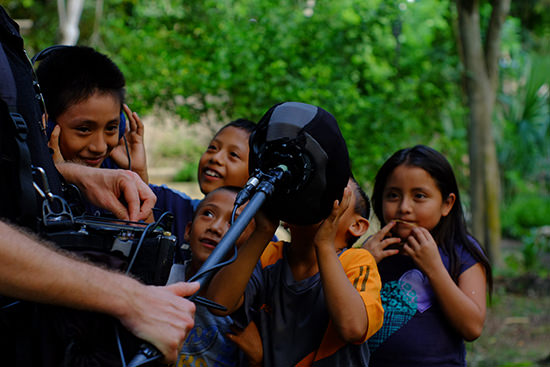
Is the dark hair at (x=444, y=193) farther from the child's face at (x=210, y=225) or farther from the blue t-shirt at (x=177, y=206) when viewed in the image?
the blue t-shirt at (x=177, y=206)

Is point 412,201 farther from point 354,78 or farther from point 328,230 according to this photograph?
point 354,78

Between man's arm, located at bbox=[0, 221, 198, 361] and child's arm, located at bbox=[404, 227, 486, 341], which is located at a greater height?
man's arm, located at bbox=[0, 221, 198, 361]

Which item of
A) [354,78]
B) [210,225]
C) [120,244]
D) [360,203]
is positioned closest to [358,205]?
[360,203]

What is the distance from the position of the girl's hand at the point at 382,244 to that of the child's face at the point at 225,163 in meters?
0.74

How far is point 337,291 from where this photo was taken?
183cm

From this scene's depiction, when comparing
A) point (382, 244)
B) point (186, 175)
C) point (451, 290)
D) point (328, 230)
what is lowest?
point (186, 175)

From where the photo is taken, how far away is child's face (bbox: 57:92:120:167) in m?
2.27

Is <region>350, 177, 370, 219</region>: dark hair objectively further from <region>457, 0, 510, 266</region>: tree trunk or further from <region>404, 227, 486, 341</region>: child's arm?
<region>457, 0, 510, 266</region>: tree trunk

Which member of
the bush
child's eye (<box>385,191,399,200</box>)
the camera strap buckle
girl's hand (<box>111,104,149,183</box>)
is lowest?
the bush

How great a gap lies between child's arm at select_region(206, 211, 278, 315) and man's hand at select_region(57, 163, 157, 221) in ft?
1.06

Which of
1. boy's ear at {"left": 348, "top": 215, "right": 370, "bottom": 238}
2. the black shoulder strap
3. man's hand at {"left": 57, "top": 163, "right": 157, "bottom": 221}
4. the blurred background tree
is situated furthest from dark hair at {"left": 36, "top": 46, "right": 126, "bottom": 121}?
the blurred background tree

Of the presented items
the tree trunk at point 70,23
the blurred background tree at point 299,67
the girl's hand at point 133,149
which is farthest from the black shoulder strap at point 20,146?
the tree trunk at point 70,23

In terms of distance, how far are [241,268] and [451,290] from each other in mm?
910

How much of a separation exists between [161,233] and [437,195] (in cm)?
144
